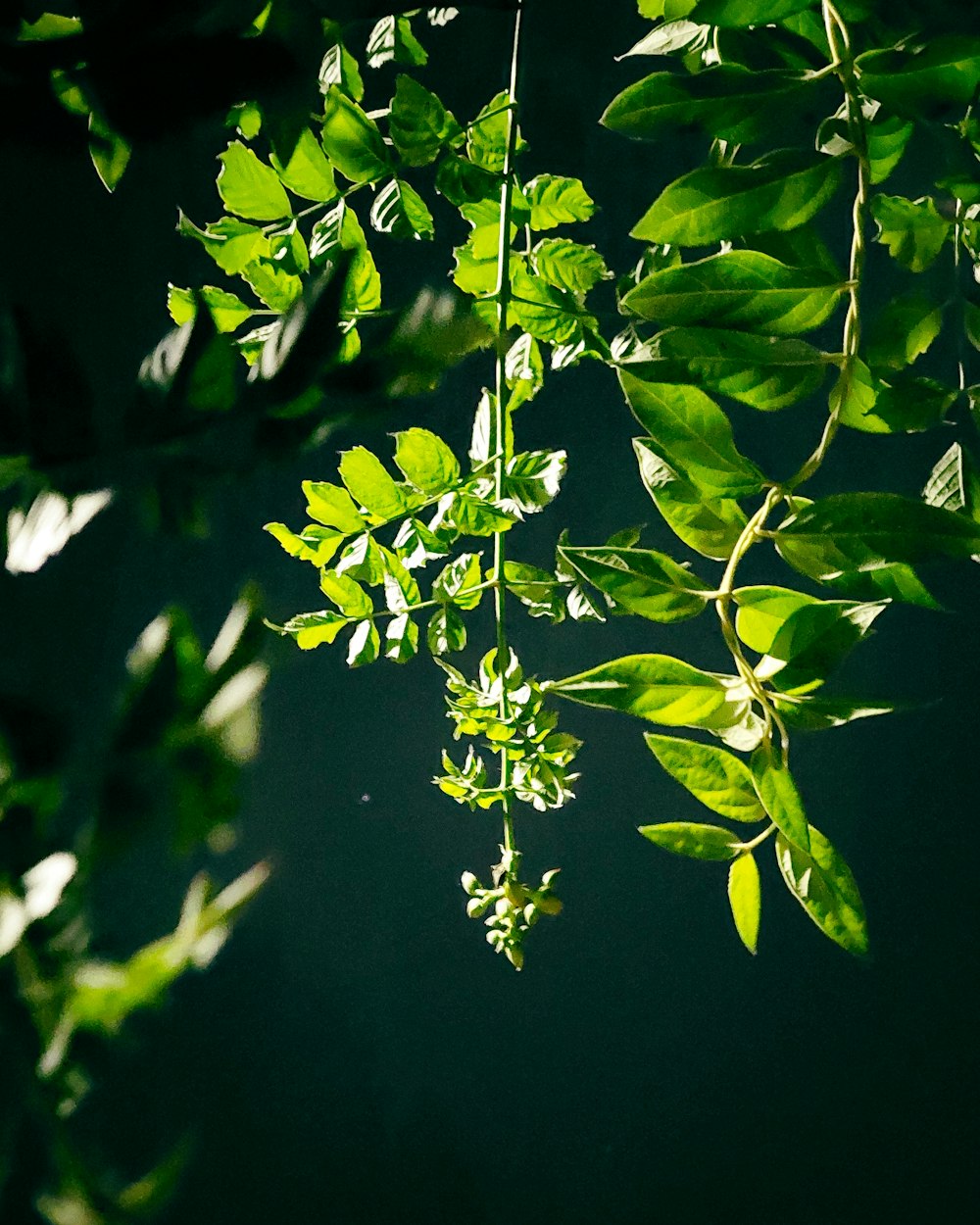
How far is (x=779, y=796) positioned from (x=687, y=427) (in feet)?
0.44

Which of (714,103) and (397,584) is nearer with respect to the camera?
(714,103)

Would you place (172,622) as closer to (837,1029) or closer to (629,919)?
(629,919)

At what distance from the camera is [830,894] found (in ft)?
1.10

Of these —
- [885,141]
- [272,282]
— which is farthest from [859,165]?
[272,282]

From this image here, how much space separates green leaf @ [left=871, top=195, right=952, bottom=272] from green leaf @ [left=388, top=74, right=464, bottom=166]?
0.59 ft

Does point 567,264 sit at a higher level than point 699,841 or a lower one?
higher

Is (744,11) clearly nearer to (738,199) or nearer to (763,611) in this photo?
(738,199)

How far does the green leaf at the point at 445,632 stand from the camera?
0.44 meters

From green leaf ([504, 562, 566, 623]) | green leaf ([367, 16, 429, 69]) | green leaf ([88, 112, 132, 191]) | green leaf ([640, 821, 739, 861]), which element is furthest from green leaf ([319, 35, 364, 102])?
green leaf ([640, 821, 739, 861])

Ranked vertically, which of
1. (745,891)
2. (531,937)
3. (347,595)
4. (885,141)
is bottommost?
(531,937)

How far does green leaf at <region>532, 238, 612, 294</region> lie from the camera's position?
1.39ft

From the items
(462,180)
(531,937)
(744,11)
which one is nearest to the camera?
(744,11)

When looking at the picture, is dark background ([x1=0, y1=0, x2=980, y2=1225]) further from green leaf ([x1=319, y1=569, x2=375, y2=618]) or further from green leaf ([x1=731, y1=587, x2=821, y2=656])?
green leaf ([x1=731, y1=587, x2=821, y2=656])

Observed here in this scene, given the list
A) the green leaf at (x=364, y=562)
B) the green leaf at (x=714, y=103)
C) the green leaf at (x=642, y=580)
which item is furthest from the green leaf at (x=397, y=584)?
the green leaf at (x=714, y=103)
